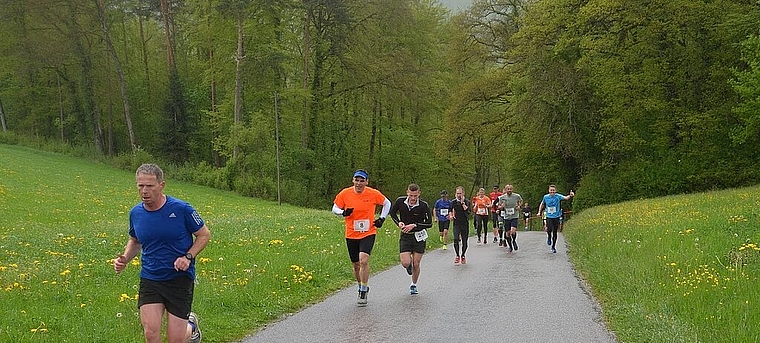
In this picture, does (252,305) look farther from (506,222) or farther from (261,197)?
(261,197)

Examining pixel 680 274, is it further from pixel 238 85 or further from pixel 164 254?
pixel 238 85

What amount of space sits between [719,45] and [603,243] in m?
22.0

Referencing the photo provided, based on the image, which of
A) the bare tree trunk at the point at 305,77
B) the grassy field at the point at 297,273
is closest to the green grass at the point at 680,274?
the grassy field at the point at 297,273

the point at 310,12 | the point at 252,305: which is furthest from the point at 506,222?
the point at 310,12

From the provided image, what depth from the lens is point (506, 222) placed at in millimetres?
19891

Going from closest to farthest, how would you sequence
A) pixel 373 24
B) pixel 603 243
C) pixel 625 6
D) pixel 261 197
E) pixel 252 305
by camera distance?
pixel 252 305, pixel 603 243, pixel 625 6, pixel 261 197, pixel 373 24

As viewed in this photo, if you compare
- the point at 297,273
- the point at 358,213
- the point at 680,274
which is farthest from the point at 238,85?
the point at 680,274

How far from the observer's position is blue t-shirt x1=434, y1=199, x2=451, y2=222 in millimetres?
19641

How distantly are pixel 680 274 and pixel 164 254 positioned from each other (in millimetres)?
7406

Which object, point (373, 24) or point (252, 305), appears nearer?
point (252, 305)

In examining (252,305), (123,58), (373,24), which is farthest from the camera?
(123,58)

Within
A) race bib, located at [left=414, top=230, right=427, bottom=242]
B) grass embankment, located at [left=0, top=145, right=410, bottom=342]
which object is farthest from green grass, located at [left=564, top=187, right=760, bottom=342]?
grass embankment, located at [left=0, top=145, right=410, bottom=342]

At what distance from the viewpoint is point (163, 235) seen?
576 cm

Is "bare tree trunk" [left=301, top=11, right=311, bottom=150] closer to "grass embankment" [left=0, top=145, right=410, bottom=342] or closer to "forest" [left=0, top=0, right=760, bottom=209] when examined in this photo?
"forest" [left=0, top=0, right=760, bottom=209]
